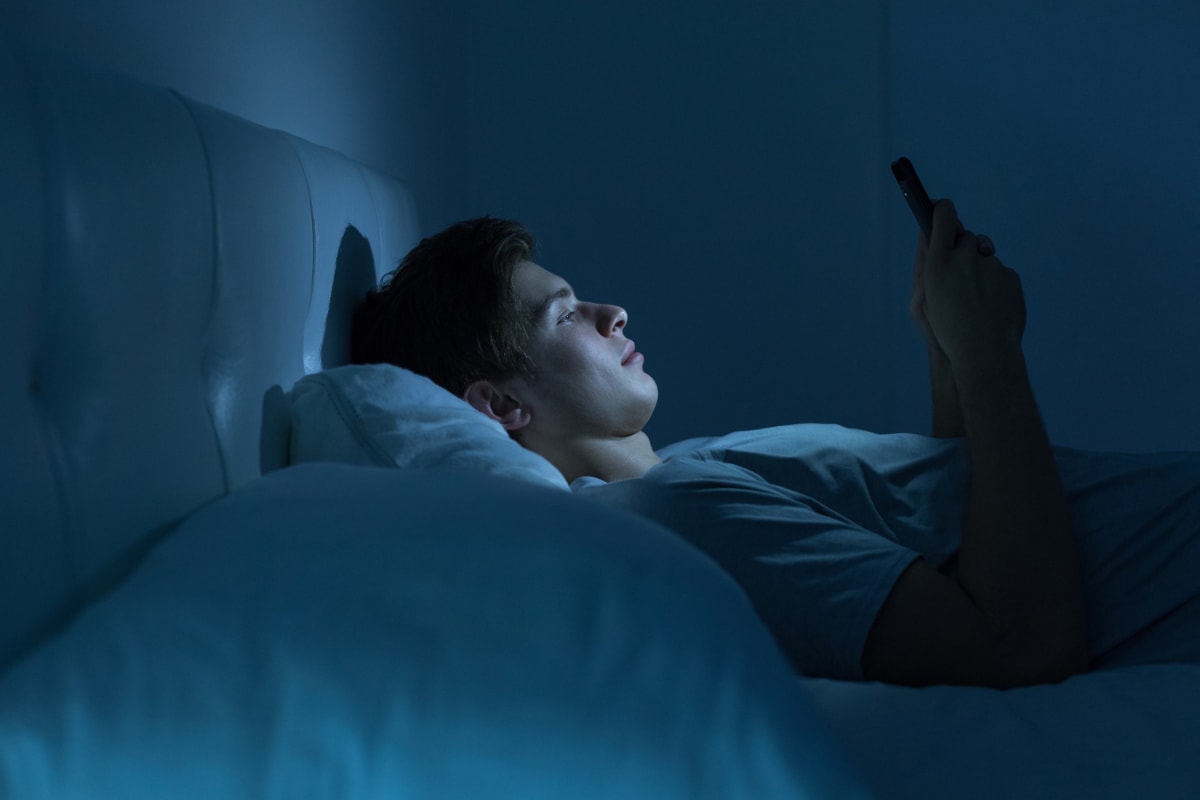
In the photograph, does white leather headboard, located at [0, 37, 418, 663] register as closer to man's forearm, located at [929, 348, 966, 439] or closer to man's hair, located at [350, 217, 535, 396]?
man's hair, located at [350, 217, 535, 396]

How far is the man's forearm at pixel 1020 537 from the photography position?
876 mm

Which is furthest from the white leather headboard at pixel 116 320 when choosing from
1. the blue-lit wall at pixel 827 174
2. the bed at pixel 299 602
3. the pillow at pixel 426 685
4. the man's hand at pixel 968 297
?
the blue-lit wall at pixel 827 174

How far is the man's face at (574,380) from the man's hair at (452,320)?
0.02 metres

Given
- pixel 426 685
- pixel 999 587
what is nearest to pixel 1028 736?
pixel 999 587

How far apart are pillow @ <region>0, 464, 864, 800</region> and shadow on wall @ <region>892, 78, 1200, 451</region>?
2234mm

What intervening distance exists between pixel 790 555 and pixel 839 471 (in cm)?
26

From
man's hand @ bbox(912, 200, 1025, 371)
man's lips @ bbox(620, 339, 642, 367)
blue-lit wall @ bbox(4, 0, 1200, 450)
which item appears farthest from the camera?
blue-lit wall @ bbox(4, 0, 1200, 450)

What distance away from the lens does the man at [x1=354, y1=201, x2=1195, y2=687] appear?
878 mm

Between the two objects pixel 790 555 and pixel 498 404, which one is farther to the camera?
pixel 498 404

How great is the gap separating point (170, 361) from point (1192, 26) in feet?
8.05

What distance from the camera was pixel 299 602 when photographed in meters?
0.45

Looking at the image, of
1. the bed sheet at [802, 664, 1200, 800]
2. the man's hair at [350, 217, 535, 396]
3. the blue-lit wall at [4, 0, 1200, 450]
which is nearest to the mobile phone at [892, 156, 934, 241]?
the man's hair at [350, 217, 535, 396]

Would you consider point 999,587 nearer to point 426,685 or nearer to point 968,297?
point 968,297

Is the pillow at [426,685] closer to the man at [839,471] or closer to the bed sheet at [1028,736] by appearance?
the bed sheet at [1028,736]
